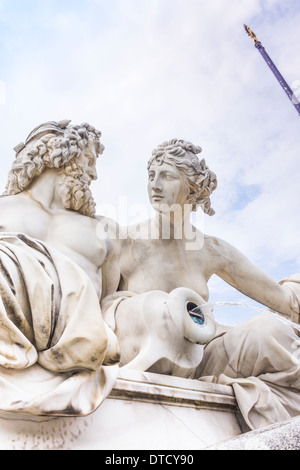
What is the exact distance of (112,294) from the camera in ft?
12.0

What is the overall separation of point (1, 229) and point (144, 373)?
4.12 feet

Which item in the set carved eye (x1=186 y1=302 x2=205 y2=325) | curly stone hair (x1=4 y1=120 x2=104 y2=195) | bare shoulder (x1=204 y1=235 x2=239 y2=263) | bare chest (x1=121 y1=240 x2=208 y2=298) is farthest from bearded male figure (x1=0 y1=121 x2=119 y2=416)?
bare shoulder (x1=204 y1=235 x2=239 y2=263)

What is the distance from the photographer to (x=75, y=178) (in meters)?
3.60

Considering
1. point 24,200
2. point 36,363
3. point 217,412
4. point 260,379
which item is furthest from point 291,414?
point 24,200

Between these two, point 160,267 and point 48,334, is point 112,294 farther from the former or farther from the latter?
point 48,334

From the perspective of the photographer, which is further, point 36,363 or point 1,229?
point 1,229

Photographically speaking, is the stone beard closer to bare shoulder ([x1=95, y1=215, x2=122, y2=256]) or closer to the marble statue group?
the marble statue group

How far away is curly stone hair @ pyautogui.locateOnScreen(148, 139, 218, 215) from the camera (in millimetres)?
4074

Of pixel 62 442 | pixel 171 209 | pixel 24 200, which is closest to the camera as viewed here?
pixel 62 442

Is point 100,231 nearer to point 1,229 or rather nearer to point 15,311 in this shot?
point 1,229

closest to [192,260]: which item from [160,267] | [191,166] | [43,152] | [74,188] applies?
[160,267]

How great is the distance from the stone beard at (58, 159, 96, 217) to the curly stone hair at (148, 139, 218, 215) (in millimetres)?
791

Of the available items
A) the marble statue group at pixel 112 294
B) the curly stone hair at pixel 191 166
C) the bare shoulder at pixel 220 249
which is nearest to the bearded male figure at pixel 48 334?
the marble statue group at pixel 112 294

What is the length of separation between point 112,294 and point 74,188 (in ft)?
2.65
